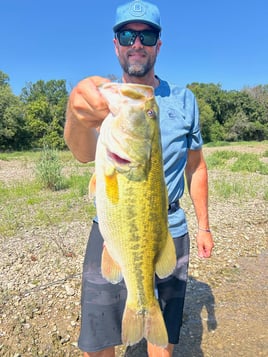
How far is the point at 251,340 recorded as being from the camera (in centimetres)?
405

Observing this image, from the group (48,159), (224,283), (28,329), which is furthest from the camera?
(48,159)

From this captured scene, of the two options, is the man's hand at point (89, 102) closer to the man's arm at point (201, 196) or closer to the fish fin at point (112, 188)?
the fish fin at point (112, 188)

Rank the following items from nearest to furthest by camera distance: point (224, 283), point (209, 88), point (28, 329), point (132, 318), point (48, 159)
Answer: point (132, 318), point (28, 329), point (224, 283), point (48, 159), point (209, 88)

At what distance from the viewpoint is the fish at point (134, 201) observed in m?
1.80

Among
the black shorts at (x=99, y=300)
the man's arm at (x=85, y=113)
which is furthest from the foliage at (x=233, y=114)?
the man's arm at (x=85, y=113)

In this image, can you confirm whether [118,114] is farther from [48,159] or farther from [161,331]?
[48,159]

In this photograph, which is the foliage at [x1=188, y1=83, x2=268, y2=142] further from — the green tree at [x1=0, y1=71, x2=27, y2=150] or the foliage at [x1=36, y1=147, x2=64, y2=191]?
the foliage at [x1=36, y1=147, x2=64, y2=191]

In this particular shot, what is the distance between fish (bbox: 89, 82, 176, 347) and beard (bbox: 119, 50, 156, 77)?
773 mm

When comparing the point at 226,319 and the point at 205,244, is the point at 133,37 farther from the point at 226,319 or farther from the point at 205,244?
the point at 226,319

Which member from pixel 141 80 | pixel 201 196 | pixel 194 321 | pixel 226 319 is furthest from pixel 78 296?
pixel 141 80

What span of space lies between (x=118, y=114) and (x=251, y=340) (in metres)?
3.40

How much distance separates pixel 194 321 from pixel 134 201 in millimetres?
3033

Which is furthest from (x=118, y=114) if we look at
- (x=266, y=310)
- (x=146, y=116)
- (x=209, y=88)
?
(x=209, y=88)

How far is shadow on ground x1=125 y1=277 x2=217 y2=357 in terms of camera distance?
12.7ft
